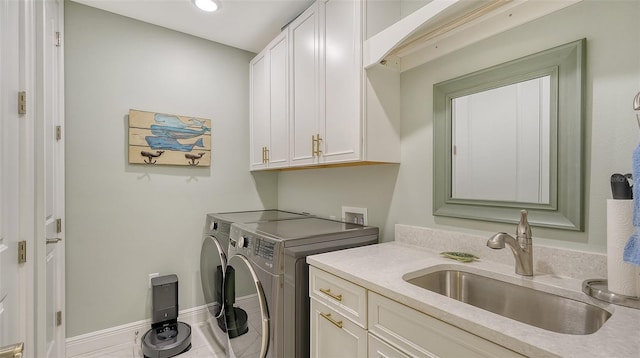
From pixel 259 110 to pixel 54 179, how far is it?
5.01 feet

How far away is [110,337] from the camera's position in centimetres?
218

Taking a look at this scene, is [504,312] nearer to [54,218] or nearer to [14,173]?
[14,173]

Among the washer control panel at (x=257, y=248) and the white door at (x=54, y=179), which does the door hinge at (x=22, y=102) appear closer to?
the white door at (x=54, y=179)

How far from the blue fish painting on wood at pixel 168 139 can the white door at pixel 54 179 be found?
44 cm

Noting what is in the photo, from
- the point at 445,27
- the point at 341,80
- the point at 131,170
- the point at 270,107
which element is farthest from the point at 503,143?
the point at 131,170

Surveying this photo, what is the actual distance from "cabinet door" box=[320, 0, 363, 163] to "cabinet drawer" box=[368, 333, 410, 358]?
0.88m

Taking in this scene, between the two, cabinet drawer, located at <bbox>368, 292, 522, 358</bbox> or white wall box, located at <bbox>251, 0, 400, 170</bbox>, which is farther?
white wall box, located at <bbox>251, 0, 400, 170</bbox>

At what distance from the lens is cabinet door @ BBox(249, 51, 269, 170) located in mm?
2463

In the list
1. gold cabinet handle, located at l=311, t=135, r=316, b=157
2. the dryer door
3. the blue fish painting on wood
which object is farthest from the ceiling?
the dryer door

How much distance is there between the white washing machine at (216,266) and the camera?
209cm

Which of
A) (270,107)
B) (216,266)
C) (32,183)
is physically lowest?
(216,266)

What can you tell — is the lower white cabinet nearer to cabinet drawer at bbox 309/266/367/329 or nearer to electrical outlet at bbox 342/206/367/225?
cabinet drawer at bbox 309/266/367/329

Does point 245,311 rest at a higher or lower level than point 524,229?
lower

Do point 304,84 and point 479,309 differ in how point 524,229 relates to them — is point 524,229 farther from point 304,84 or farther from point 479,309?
point 304,84
